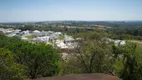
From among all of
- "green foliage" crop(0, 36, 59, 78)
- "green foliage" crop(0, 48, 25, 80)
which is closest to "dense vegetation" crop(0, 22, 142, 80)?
"green foliage" crop(0, 36, 59, 78)

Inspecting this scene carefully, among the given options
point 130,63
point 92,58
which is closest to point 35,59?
point 92,58

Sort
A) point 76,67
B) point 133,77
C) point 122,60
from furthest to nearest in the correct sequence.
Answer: point 76,67, point 122,60, point 133,77

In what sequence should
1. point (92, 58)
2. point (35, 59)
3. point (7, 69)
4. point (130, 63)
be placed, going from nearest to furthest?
1. point (7, 69)
2. point (130, 63)
3. point (35, 59)
4. point (92, 58)

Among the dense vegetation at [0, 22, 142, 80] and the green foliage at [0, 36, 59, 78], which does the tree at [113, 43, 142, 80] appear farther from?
the green foliage at [0, 36, 59, 78]

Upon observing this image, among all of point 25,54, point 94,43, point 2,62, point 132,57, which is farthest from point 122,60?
point 2,62

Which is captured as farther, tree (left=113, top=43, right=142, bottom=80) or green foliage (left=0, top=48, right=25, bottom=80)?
tree (left=113, top=43, right=142, bottom=80)

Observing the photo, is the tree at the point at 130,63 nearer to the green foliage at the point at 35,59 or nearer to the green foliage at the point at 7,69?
the green foliage at the point at 35,59

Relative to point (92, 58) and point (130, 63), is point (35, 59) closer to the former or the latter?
point (92, 58)

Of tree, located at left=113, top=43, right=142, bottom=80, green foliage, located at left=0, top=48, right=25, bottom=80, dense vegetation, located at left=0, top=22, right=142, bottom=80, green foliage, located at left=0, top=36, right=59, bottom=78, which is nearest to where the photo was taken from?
green foliage, located at left=0, top=48, right=25, bottom=80

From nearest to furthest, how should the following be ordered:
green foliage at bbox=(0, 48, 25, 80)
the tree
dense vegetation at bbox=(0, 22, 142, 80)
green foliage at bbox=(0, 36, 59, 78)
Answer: green foliage at bbox=(0, 48, 25, 80)
the tree
dense vegetation at bbox=(0, 22, 142, 80)
green foliage at bbox=(0, 36, 59, 78)

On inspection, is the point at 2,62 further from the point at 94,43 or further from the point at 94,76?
the point at 94,43

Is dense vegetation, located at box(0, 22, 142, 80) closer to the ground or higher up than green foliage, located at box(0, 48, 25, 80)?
closer to the ground
